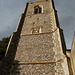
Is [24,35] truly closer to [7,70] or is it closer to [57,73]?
[7,70]

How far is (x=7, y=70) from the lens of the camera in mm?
6664

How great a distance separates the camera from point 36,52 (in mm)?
8055

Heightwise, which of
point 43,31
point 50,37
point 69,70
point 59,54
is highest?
point 43,31

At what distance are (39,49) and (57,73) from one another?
9.12 feet

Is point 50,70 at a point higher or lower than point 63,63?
lower

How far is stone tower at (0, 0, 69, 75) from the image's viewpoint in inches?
256

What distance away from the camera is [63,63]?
242 inches

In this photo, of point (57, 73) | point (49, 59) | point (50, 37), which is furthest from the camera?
point (50, 37)

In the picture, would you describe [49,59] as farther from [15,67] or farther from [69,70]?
[15,67]

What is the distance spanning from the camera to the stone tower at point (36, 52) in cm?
651

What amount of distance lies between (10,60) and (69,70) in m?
4.41

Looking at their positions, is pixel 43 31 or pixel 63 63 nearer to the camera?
pixel 63 63

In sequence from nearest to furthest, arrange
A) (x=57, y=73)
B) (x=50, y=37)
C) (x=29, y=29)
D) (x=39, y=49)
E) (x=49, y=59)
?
(x=57, y=73) < (x=49, y=59) < (x=39, y=49) < (x=50, y=37) < (x=29, y=29)

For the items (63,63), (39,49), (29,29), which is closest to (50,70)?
(63,63)
